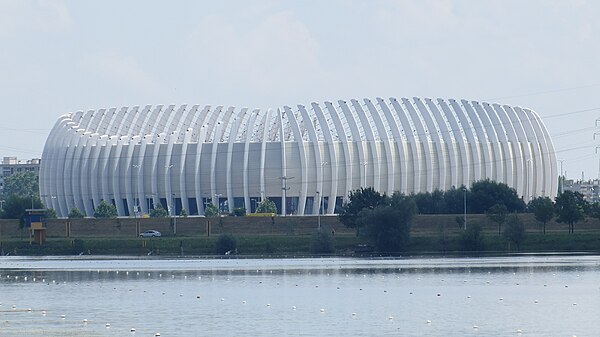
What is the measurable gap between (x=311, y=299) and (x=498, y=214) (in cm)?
4754

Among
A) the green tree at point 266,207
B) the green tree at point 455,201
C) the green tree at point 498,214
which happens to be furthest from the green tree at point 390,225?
the green tree at point 266,207

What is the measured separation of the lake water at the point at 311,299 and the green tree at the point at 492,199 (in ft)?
94.5

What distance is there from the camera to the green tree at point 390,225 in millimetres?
81375

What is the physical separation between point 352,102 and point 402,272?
196 feet

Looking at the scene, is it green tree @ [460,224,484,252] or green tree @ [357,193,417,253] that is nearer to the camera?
green tree @ [357,193,417,253]

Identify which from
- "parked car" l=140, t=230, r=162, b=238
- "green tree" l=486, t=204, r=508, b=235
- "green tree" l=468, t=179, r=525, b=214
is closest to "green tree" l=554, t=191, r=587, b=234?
"green tree" l=486, t=204, r=508, b=235

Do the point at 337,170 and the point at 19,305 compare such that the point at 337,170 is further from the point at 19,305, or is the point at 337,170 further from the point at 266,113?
the point at 19,305

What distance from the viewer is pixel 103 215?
112 metres

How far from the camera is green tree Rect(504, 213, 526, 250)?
82.3m

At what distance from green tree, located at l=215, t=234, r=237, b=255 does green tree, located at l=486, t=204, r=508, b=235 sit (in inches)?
650

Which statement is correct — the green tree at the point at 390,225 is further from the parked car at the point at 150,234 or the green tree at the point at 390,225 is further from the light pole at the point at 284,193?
the light pole at the point at 284,193

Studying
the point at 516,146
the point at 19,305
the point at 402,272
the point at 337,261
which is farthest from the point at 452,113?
the point at 19,305

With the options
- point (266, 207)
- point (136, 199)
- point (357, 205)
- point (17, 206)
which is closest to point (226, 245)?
point (357, 205)

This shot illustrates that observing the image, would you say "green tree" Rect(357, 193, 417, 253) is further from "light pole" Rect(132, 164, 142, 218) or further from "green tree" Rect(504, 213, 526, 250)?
"light pole" Rect(132, 164, 142, 218)
